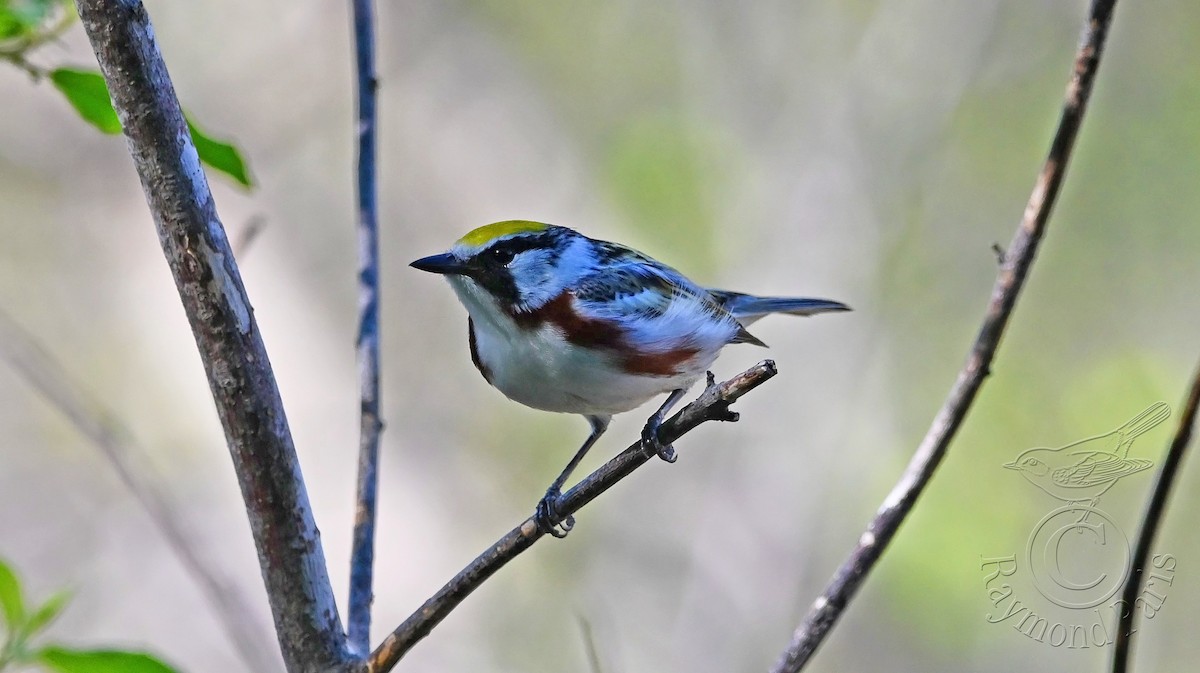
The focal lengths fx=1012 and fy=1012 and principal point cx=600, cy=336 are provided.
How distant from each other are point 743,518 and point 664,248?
5.88 feet

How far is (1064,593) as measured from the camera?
282cm

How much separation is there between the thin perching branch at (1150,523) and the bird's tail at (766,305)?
199cm

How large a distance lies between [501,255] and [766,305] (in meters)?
1.12

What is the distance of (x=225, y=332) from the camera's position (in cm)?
155

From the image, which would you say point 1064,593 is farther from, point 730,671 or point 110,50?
point 110,50

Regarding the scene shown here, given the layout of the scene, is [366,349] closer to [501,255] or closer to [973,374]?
[501,255]

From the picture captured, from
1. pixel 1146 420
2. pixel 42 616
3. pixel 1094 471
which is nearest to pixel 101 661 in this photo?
pixel 42 616

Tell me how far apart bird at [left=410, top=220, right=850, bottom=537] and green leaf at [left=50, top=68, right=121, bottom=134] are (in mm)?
947

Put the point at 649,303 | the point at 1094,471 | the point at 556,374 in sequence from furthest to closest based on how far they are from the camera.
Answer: the point at 649,303
the point at 556,374
the point at 1094,471

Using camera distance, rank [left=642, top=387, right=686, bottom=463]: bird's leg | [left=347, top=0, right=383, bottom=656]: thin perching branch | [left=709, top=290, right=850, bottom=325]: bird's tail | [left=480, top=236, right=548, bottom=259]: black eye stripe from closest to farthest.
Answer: [left=642, top=387, right=686, bottom=463]: bird's leg < [left=347, top=0, right=383, bottom=656]: thin perching branch < [left=480, top=236, right=548, bottom=259]: black eye stripe < [left=709, top=290, right=850, bottom=325]: bird's tail

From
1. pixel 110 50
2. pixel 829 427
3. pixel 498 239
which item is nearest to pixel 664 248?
pixel 829 427

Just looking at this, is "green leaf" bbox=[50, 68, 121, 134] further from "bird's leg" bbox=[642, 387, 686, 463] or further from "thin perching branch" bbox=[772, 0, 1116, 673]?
"thin perching branch" bbox=[772, 0, 1116, 673]

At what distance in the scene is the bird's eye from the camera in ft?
8.96

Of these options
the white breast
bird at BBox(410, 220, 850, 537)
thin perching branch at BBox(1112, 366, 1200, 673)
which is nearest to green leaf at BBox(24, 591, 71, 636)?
bird at BBox(410, 220, 850, 537)
